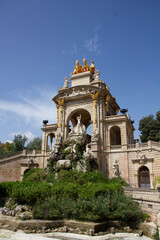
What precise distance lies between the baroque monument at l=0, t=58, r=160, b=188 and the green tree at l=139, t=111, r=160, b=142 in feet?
23.5

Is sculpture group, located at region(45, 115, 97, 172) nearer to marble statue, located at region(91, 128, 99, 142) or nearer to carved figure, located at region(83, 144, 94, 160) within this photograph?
carved figure, located at region(83, 144, 94, 160)

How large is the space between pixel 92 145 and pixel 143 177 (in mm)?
7281

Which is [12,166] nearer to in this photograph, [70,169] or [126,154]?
[70,169]

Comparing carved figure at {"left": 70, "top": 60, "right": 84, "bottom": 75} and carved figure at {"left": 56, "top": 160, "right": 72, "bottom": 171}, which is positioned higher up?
carved figure at {"left": 70, "top": 60, "right": 84, "bottom": 75}

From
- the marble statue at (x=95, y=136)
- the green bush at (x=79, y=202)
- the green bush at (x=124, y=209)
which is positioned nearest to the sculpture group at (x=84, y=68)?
the marble statue at (x=95, y=136)

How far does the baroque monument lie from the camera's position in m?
24.3

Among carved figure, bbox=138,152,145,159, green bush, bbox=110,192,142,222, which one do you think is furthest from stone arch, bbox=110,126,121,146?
green bush, bbox=110,192,142,222

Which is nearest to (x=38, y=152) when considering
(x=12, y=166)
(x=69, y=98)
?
(x=12, y=166)

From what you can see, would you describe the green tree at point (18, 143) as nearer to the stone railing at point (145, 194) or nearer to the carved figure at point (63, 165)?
the carved figure at point (63, 165)

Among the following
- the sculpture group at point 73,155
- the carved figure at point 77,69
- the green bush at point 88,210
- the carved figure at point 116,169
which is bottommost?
the green bush at point 88,210

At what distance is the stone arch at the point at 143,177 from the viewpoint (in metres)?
24.4

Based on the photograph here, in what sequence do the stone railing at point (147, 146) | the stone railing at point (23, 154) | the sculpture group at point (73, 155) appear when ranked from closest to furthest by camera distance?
1. the sculpture group at point (73, 155)
2. the stone railing at point (147, 146)
3. the stone railing at point (23, 154)

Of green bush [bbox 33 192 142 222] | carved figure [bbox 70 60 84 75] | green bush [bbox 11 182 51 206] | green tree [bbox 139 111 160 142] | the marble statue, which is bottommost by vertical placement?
green bush [bbox 33 192 142 222]

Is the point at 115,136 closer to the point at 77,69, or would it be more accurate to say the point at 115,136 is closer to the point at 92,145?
the point at 92,145
